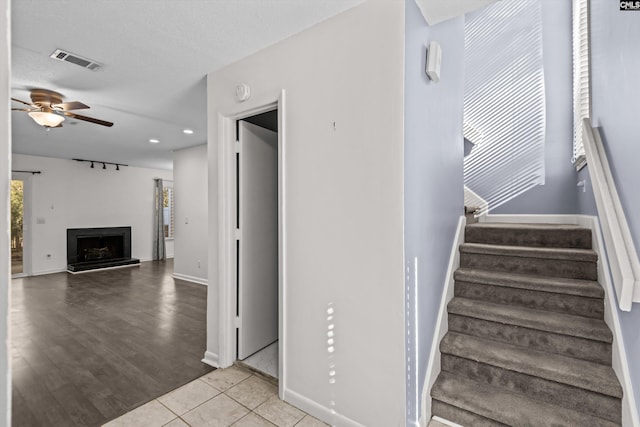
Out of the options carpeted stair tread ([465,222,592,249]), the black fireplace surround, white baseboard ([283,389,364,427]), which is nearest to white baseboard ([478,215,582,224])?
carpeted stair tread ([465,222,592,249])

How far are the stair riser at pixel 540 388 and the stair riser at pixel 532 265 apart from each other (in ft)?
2.61

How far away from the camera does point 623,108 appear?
1550 mm

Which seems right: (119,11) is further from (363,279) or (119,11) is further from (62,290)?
(62,290)

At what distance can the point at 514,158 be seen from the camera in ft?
12.2

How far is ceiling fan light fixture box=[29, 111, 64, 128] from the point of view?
10.5ft

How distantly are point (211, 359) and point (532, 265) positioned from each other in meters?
2.72

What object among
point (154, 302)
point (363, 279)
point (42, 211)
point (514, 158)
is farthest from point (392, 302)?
point (42, 211)

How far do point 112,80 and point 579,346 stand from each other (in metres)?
4.14

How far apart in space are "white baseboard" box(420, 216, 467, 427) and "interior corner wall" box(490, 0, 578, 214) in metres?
1.63

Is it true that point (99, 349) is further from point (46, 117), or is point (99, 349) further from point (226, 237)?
point (46, 117)

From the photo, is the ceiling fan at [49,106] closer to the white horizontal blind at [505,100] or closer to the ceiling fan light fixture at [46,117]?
the ceiling fan light fixture at [46,117]

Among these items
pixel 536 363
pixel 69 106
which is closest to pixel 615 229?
pixel 536 363

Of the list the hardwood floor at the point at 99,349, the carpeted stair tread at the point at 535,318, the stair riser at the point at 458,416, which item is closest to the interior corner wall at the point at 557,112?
the carpeted stair tread at the point at 535,318

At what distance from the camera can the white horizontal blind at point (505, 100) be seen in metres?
3.60
